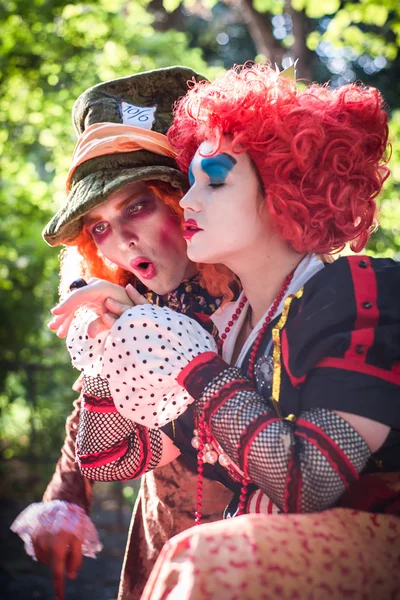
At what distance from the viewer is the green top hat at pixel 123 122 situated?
1.95 m

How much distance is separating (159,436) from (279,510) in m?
0.53

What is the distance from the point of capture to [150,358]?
5.16ft

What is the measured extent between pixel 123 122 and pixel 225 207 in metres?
0.59

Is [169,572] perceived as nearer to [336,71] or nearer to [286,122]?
[286,122]

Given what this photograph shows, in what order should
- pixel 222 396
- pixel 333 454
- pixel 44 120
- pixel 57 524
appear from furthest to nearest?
1. pixel 44 120
2. pixel 57 524
3. pixel 222 396
4. pixel 333 454

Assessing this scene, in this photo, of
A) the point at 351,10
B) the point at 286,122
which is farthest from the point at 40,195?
the point at 286,122

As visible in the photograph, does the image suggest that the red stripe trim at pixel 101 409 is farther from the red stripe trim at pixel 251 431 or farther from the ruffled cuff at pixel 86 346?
the red stripe trim at pixel 251 431

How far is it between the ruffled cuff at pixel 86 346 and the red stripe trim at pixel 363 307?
63cm

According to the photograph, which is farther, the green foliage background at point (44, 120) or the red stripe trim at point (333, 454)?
the green foliage background at point (44, 120)

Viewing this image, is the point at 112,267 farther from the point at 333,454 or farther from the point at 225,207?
the point at 333,454

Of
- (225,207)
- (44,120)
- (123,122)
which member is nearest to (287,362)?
(225,207)

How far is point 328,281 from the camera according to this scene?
4.93 ft

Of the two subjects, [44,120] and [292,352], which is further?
[44,120]

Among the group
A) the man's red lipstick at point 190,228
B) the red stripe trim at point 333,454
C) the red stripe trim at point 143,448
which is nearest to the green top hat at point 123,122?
the man's red lipstick at point 190,228
